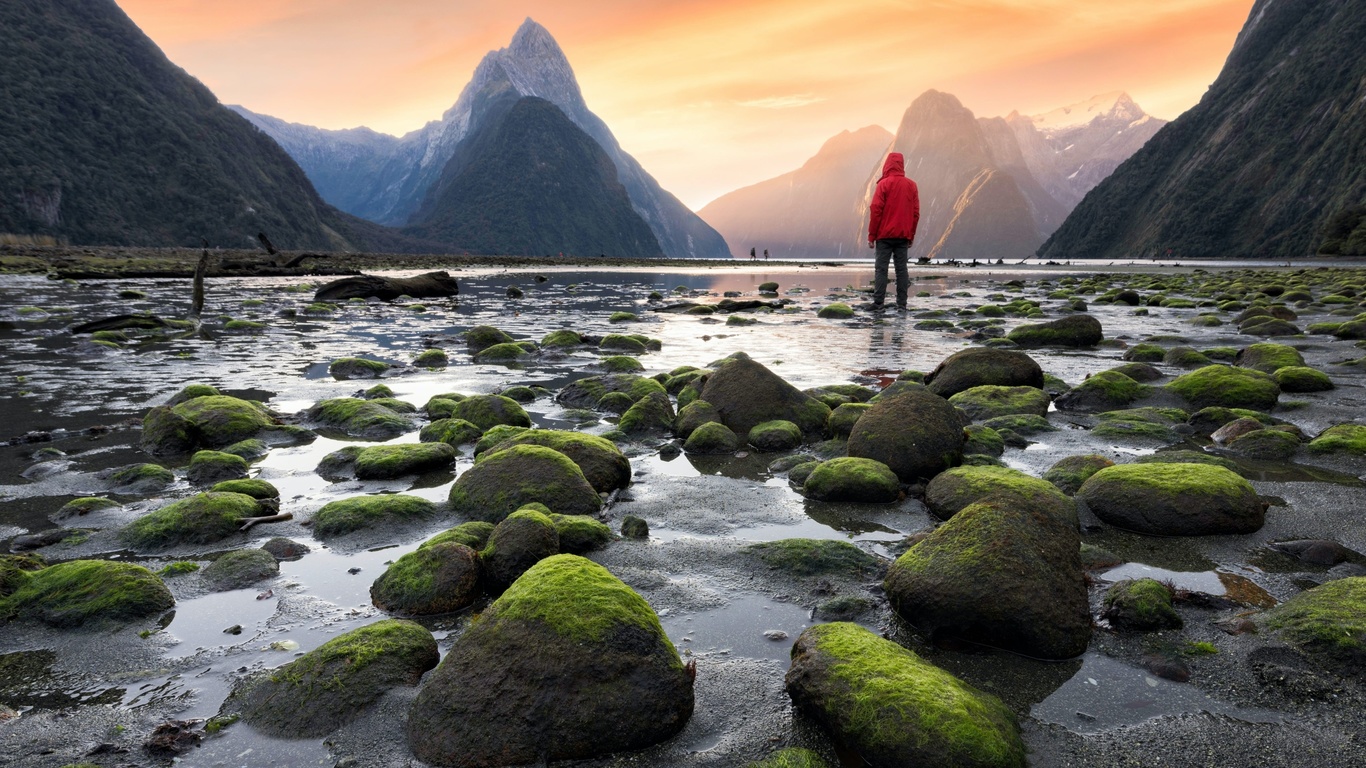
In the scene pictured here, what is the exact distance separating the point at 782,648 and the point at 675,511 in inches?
82.9

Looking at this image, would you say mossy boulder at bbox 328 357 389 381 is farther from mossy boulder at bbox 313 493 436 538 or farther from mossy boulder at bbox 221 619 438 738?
mossy boulder at bbox 221 619 438 738

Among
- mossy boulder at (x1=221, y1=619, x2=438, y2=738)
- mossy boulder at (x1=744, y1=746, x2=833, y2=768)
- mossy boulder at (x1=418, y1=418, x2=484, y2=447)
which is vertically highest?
mossy boulder at (x1=418, y1=418, x2=484, y2=447)

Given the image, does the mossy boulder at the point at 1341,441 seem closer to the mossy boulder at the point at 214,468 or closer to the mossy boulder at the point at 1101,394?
the mossy boulder at the point at 1101,394

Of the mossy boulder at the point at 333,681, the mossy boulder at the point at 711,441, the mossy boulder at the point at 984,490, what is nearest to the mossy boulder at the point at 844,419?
the mossy boulder at the point at 711,441

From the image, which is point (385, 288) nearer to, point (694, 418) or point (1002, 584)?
point (694, 418)

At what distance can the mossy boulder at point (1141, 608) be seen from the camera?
3.53 meters

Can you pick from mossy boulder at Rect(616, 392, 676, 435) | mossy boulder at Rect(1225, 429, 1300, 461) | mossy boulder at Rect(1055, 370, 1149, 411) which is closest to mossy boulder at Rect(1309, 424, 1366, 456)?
mossy boulder at Rect(1225, 429, 1300, 461)

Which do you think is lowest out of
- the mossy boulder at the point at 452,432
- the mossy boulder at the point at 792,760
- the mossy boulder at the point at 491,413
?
the mossy boulder at the point at 792,760

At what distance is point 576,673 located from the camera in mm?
2906

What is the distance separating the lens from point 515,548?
4.18 metres

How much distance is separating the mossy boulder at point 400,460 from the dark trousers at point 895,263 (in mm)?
19386

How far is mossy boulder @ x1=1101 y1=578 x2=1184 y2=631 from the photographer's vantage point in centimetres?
353

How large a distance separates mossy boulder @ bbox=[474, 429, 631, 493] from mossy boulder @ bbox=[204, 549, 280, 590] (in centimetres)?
178

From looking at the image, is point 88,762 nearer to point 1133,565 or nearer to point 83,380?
point 1133,565
